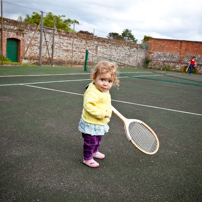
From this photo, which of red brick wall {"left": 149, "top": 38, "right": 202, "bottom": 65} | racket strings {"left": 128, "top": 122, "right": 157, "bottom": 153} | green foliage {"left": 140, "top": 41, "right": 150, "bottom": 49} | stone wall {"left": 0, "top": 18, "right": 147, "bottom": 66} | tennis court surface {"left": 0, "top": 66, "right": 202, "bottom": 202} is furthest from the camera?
green foliage {"left": 140, "top": 41, "right": 150, "bottom": 49}

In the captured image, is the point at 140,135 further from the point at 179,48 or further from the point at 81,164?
the point at 179,48

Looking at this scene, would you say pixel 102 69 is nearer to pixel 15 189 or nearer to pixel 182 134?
pixel 15 189

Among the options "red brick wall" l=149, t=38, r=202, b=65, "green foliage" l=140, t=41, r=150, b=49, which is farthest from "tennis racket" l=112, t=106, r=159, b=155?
"red brick wall" l=149, t=38, r=202, b=65

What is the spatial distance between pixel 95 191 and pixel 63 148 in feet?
3.17

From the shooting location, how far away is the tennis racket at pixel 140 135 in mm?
2338

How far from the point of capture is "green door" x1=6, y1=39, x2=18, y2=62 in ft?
Result: 51.3

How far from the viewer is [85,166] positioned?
2451 millimetres

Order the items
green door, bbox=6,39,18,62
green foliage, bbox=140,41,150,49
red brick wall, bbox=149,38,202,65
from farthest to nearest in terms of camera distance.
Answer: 1. green foliage, bbox=140,41,150,49
2. red brick wall, bbox=149,38,202,65
3. green door, bbox=6,39,18,62

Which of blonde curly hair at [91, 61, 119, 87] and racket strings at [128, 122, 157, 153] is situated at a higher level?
blonde curly hair at [91, 61, 119, 87]

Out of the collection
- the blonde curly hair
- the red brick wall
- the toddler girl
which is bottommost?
the toddler girl

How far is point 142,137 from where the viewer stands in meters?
2.46

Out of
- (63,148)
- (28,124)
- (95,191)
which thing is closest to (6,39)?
(28,124)

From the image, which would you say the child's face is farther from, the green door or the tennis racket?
the green door

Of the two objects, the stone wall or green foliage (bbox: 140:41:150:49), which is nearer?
the stone wall
